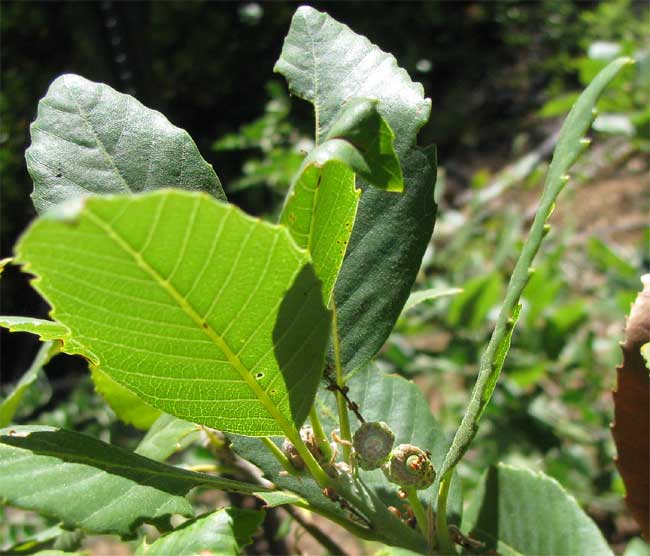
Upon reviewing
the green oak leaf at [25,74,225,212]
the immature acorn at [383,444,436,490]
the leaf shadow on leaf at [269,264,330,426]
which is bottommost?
the immature acorn at [383,444,436,490]

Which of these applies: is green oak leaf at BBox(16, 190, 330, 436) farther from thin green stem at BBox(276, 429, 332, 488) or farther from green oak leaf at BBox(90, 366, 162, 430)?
green oak leaf at BBox(90, 366, 162, 430)

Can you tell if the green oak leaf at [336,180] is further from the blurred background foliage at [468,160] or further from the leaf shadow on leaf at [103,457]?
the blurred background foliage at [468,160]

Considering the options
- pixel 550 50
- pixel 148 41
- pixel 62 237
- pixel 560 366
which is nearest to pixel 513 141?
pixel 550 50

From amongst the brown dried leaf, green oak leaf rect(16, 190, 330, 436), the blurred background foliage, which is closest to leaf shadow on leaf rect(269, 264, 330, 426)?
green oak leaf rect(16, 190, 330, 436)

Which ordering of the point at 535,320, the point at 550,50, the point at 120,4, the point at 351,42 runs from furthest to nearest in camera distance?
the point at 550,50 < the point at 120,4 < the point at 535,320 < the point at 351,42

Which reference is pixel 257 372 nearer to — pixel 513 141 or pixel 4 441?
pixel 4 441

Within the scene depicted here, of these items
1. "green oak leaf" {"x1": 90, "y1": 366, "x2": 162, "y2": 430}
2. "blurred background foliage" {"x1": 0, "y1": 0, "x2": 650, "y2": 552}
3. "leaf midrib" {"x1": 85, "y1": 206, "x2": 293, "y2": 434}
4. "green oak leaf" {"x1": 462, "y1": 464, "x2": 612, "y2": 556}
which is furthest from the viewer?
"blurred background foliage" {"x1": 0, "y1": 0, "x2": 650, "y2": 552}

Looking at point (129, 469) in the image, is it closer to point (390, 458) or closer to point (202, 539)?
point (202, 539)

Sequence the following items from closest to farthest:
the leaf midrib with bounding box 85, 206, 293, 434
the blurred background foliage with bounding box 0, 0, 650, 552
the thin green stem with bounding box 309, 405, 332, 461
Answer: the leaf midrib with bounding box 85, 206, 293, 434
the thin green stem with bounding box 309, 405, 332, 461
the blurred background foliage with bounding box 0, 0, 650, 552
